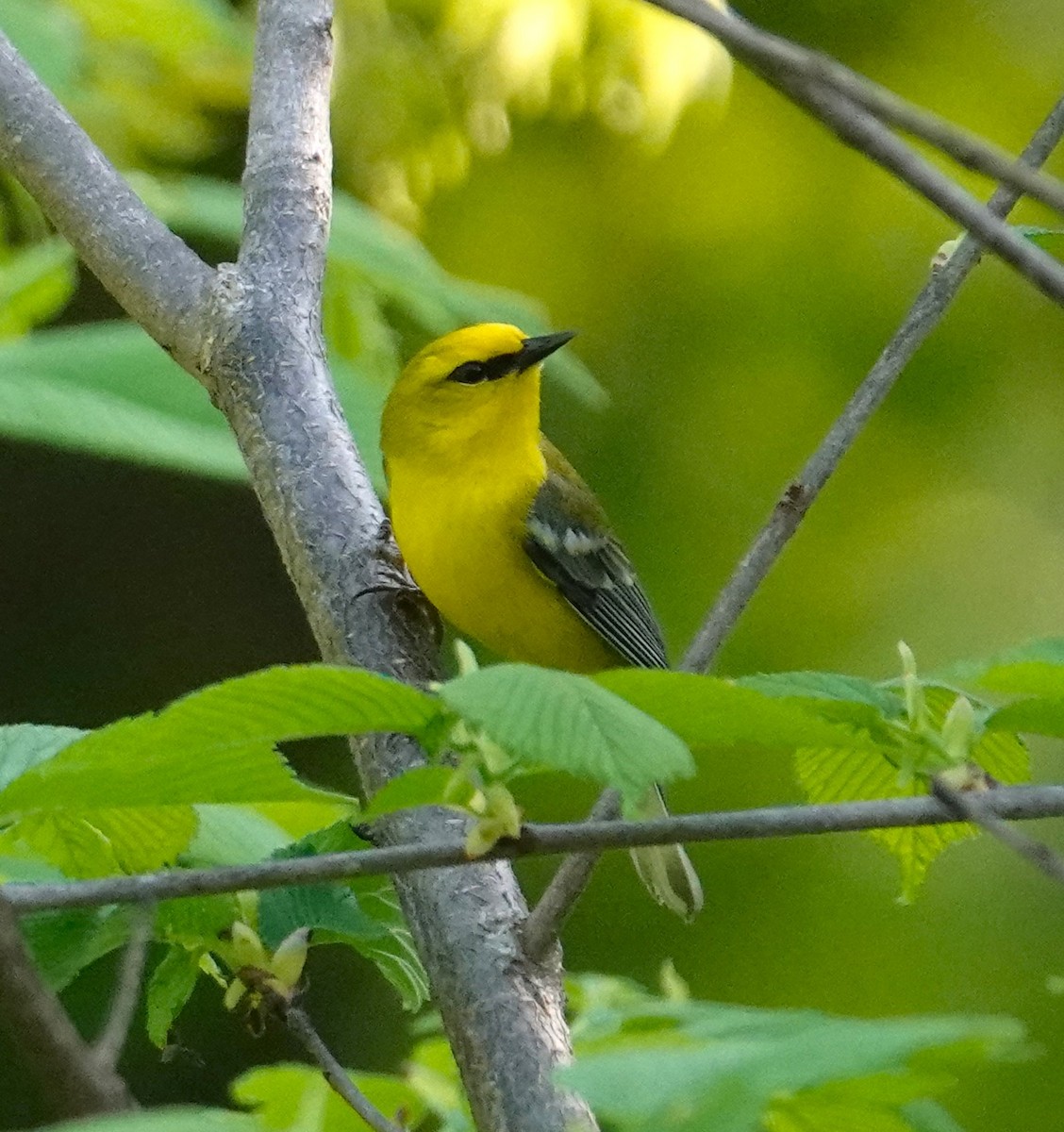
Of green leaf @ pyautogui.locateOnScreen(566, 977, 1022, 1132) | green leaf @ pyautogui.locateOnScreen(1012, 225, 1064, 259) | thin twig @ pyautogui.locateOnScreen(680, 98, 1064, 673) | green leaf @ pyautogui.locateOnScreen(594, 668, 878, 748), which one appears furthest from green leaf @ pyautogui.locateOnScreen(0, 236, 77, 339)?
green leaf @ pyautogui.locateOnScreen(566, 977, 1022, 1132)

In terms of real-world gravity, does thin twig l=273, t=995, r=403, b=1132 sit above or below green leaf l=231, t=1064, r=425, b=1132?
above

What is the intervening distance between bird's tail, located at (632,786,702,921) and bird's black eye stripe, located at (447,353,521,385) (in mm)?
783

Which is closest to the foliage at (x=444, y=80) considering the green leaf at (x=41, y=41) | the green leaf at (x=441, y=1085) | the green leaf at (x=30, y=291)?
the green leaf at (x=41, y=41)

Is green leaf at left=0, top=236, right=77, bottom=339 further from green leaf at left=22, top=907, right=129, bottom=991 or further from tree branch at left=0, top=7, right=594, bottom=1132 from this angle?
green leaf at left=22, top=907, right=129, bottom=991

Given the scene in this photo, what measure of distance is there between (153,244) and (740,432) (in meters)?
2.62

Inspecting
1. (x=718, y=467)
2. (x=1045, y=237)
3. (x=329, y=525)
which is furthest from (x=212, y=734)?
(x=718, y=467)

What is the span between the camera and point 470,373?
287 centimetres

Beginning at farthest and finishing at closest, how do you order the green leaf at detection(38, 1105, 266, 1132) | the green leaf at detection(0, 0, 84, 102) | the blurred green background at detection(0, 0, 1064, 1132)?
the blurred green background at detection(0, 0, 1064, 1132)
the green leaf at detection(0, 0, 84, 102)
the green leaf at detection(38, 1105, 266, 1132)

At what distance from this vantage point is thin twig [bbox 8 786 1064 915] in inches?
30.5

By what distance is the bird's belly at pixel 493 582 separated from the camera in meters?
2.53

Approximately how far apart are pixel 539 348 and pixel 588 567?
0.39 m

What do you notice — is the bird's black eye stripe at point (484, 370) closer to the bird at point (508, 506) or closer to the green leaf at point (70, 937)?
the bird at point (508, 506)

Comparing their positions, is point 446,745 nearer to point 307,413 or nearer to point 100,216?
point 307,413

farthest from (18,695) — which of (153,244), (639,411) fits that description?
(153,244)
